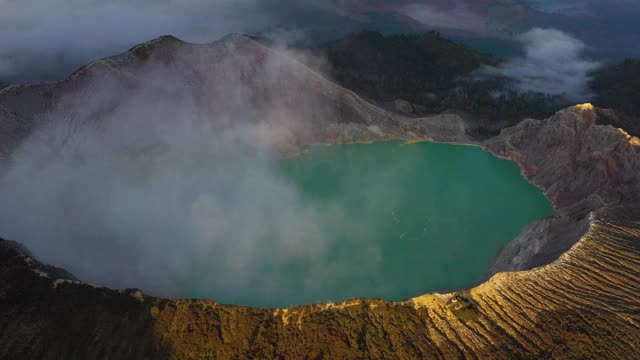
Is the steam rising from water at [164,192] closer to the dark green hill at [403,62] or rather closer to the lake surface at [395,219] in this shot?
the lake surface at [395,219]

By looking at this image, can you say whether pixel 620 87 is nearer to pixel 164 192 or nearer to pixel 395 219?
pixel 395 219

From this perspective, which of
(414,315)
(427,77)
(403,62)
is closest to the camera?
(414,315)

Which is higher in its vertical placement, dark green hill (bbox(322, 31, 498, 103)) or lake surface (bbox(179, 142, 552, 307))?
dark green hill (bbox(322, 31, 498, 103))

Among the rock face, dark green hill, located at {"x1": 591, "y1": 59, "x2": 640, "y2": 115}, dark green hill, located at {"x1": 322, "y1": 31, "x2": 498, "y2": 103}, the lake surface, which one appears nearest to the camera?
the rock face

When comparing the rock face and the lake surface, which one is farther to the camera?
the lake surface

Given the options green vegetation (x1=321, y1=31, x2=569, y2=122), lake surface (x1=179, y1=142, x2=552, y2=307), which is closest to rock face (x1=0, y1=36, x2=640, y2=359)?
lake surface (x1=179, y1=142, x2=552, y2=307)

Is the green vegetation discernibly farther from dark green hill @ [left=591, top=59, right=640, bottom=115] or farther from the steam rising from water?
the steam rising from water

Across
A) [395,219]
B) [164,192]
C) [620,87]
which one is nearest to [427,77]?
[620,87]

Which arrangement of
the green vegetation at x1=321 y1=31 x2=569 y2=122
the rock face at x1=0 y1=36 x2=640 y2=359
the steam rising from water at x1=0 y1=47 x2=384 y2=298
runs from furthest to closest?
1. the green vegetation at x1=321 y1=31 x2=569 y2=122
2. the steam rising from water at x1=0 y1=47 x2=384 y2=298
3. the rock face at x1=0 y1=36 x2=640 y2=359

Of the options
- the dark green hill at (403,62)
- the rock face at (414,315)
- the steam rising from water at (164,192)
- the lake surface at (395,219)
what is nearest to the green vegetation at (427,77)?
the dark green hill at (403,62)
